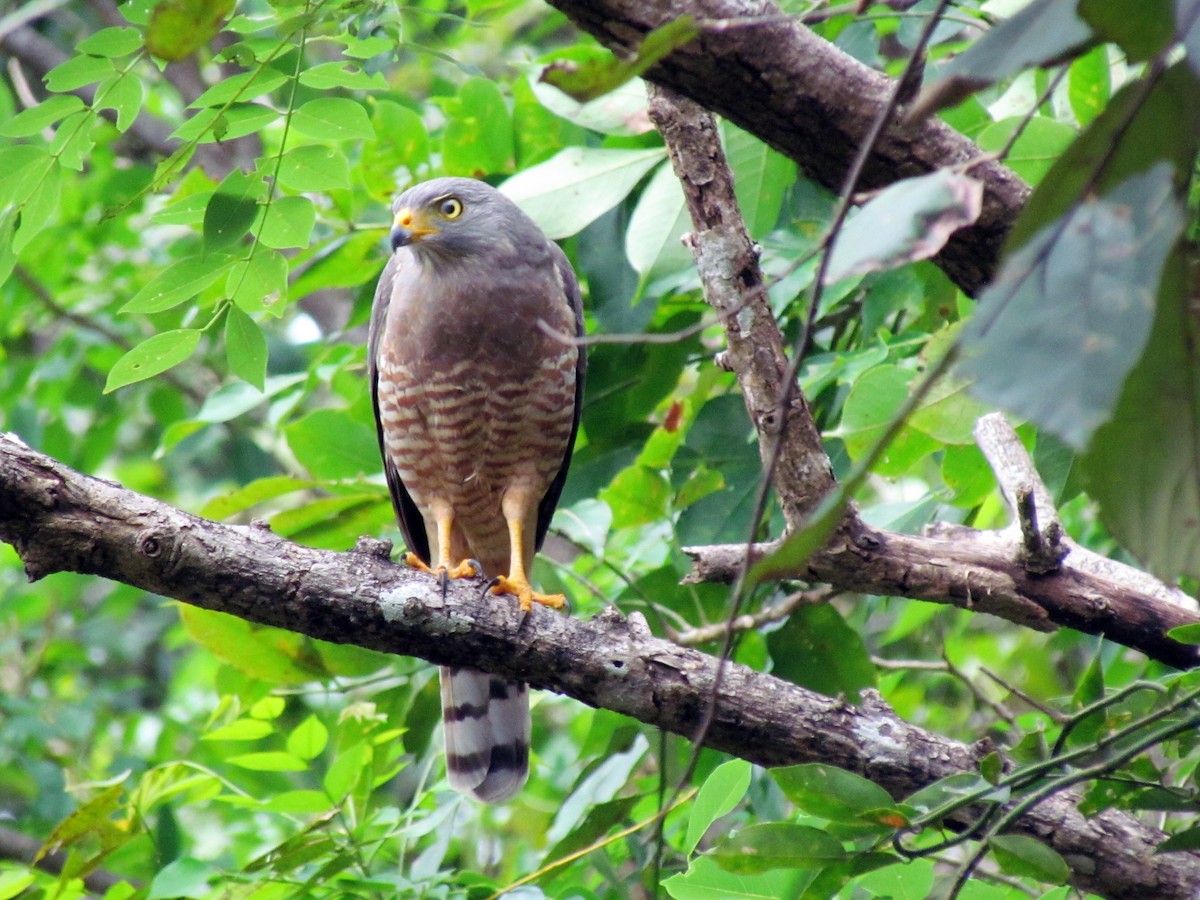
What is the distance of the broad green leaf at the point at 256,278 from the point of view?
2582mm

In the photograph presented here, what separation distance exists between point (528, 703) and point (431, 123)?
272cm

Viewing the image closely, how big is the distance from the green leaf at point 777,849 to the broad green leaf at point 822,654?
1465mm

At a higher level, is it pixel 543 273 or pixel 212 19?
pixel 212 19

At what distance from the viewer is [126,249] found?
6352 millimetres

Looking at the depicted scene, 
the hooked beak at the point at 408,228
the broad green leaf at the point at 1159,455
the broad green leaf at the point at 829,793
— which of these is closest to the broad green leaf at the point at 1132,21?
the broad green leaf at the point at 1159,455

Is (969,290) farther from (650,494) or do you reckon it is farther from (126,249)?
(126,249)

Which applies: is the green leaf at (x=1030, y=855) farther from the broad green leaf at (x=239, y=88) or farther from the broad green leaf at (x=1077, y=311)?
the broad green leaf at (x=239, y=88)

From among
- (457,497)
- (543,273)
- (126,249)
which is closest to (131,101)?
(543,273)

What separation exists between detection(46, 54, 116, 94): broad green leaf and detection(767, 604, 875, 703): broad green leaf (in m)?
2.31

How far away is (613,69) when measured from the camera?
1.24 metres

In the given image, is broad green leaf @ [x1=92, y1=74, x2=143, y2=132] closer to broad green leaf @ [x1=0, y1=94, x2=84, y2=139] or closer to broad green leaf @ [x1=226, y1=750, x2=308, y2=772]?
broad green leaf @ [x1=0, y1=94, x2=84, y2=139]

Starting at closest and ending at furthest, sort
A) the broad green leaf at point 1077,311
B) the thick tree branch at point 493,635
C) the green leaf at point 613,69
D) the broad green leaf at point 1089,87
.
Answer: the broad green leaf at point 1077,311
the green leaf at point 613,69
the thick tree branch at point 493,635
the broad green leaf at point 1089,87

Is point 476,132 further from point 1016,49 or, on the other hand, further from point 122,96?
point 1016,49

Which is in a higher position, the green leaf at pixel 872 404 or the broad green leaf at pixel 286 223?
the broad green leaf at pixel 286 223
